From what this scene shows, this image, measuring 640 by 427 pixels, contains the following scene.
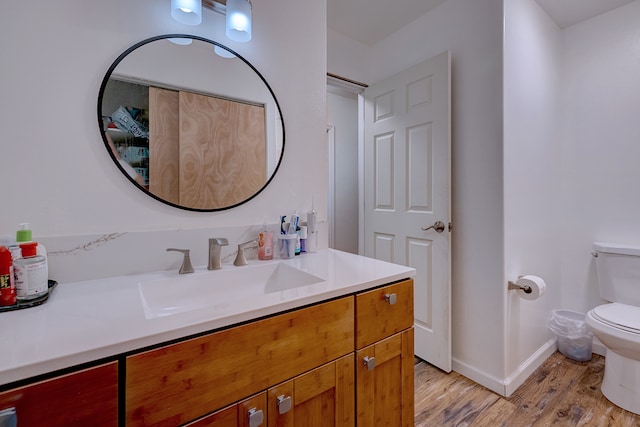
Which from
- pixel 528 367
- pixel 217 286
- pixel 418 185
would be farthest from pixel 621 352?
pixel 217 286

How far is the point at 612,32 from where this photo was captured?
1905 millimetres

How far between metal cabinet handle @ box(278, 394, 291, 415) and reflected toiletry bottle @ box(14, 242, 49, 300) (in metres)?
0.67

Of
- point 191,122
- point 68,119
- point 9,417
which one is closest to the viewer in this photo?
point 9,417

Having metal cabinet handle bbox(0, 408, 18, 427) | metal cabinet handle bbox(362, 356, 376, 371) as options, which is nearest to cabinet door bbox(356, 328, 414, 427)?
metal cabinet handle bbox(362, 356, 376, 371)

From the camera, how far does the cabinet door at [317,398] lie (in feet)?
2.44

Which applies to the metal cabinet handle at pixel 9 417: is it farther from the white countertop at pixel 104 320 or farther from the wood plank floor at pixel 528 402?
the wood plank floor at pixel 528 402

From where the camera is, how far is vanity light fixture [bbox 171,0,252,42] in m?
1.07

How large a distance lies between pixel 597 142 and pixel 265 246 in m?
2.34

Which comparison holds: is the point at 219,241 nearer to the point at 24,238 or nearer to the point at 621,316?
the point at 24,238

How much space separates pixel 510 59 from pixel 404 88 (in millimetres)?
615

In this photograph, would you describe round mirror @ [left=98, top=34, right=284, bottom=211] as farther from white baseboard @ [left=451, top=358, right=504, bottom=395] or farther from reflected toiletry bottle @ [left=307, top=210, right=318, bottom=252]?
white baseboard @ [left=451, top=358, right=504, bottom=395]

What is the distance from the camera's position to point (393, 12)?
75.5 inches

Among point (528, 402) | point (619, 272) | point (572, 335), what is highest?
point (619, 272)

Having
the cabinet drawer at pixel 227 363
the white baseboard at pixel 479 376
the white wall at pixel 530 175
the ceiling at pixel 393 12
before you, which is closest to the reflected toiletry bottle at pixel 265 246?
the cabinet drawer at pixel 227 363
